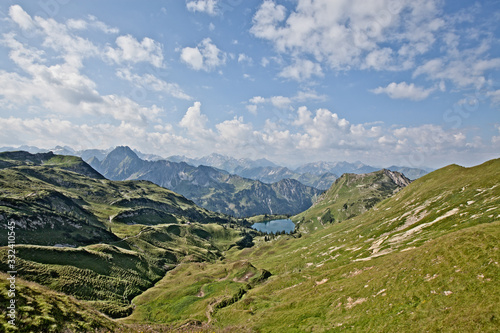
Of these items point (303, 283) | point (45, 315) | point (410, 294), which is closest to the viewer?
point (45, 315)

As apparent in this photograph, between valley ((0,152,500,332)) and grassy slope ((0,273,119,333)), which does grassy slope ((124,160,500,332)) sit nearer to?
valley ((0,152,500,332))

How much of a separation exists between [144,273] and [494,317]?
500ft

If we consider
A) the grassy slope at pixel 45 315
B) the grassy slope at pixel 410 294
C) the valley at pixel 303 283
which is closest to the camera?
the grassy slope at pixel 45 315

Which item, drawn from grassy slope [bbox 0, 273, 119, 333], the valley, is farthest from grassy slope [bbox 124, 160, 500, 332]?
grassy slope [bbox 0, 273, 119, 333]

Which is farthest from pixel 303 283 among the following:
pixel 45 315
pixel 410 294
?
pixel 45 315

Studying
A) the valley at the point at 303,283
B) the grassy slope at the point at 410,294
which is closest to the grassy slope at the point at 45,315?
the valley at the point at 303,283

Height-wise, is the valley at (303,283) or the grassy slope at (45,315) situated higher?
the grassy slope at (45,315)

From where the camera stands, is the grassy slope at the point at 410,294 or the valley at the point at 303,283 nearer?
the grassy slope at the point at 410,294

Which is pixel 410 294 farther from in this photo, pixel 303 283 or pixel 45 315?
pixel 45 315

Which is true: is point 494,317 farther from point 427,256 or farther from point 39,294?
point 39,294

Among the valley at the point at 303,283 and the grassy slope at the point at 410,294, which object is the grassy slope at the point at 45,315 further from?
the grassy slope at the point at 410,294

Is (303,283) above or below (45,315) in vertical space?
below

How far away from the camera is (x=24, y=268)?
8400cm

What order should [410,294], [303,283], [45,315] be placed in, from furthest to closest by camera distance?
[303,283] → [410,294] → [45,315]
